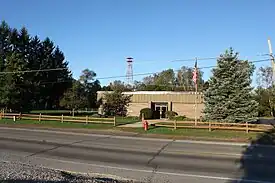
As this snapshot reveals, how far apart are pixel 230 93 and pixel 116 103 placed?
22174 mm

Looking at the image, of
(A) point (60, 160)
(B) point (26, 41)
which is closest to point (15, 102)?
(B) point (26, 41)

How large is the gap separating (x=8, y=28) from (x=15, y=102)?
32.6 meters

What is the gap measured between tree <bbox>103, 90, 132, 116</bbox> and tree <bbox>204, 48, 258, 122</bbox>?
63.9 feet

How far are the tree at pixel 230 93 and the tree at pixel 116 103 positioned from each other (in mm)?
19492

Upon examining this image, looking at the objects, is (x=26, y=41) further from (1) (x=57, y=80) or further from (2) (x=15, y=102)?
(2) (x=15, y=102)

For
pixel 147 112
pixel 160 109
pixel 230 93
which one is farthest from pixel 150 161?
Answer: pixel 160 109

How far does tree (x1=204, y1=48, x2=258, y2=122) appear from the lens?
106ft

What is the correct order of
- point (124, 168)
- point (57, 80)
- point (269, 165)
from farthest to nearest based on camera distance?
1. point (57, 80)
2. point (269, 165)
3. point (124, 168)

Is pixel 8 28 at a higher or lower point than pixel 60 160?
higher

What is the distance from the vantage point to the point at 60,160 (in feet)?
46.7

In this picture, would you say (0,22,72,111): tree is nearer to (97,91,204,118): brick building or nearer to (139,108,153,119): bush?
(97,91,204,118): brick building

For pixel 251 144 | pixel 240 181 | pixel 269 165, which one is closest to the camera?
pixel 240 181

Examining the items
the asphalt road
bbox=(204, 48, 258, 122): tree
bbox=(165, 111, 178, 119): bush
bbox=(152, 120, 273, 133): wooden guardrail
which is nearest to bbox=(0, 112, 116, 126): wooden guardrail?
bbox=(152, 120, 273, 133): wooden guardrail

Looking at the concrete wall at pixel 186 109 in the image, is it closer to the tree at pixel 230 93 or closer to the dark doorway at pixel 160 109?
the dark doorway at pixel 160 109
